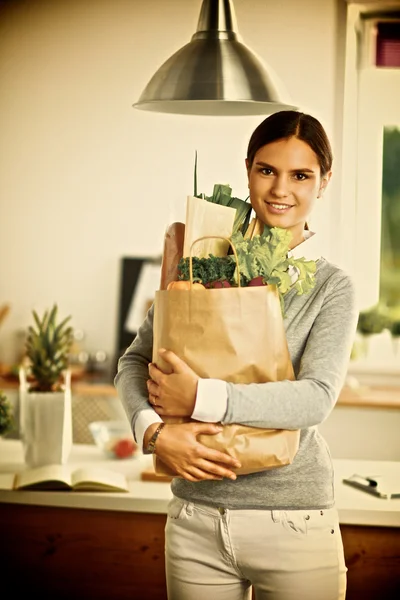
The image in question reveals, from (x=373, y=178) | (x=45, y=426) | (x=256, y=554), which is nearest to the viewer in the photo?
(x=256, y=554)

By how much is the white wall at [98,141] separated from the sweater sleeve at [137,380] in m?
2.60

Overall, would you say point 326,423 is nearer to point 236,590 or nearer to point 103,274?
point 103,274

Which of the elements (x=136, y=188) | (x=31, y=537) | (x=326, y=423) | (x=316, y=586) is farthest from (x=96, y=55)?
(x=316, y=586)

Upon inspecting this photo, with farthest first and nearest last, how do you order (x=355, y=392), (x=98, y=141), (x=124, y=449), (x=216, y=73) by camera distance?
1. (x=98, y=141)
2. (x=355, y=392)
3. (x=124, y=449)
4. (x=216, y=73)

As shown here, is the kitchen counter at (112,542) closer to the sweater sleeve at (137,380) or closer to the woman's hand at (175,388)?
the sweater sleeve at (137,380)

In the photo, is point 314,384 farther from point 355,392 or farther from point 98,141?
point 98,141

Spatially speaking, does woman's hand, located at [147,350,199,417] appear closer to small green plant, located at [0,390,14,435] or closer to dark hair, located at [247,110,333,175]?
dark hair, located at [247,110,333,175]

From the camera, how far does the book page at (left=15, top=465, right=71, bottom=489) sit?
204cm

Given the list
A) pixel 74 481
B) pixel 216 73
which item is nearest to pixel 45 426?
pixel 74 481

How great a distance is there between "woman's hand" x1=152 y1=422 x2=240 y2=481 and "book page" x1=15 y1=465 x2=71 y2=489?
0.77 metres

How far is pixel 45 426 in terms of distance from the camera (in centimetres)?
225

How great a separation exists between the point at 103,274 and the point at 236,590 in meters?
3.14

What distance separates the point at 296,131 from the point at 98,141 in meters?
3.00

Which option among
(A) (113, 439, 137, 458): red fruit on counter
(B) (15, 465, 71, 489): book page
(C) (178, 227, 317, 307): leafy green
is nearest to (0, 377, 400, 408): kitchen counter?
(A) (113, 439, 137, 458): red fruit on counter
